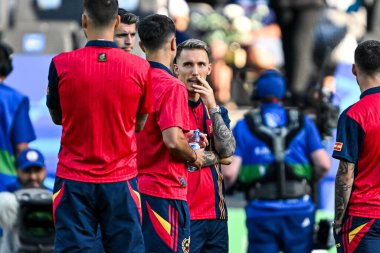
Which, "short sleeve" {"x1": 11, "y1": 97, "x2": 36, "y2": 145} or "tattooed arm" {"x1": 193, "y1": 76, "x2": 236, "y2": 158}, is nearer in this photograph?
"tattooed arm" {"x1": 193, "y1": 76, "x2": 236, "y2": 158}

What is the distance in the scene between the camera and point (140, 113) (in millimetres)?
7895

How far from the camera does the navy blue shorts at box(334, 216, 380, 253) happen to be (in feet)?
27.5

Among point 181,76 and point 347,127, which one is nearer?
point 347,127

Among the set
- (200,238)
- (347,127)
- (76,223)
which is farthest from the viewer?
(200,238)

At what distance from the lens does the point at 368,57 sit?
27.7 feet

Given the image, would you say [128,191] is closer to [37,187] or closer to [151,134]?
[151,134]

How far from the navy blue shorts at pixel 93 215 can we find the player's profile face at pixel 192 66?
1.41m

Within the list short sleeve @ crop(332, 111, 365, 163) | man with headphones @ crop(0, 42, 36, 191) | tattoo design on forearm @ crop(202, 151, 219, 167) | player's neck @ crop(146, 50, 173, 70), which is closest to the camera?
short sleeve @ crop(332, 111, 365, 163)

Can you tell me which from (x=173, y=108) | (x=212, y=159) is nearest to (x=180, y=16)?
(x=212, y=159)

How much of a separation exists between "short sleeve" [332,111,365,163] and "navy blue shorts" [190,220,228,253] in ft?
3.84

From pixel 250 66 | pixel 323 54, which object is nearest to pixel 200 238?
pixel 323 54

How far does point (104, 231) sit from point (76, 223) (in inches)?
7.1

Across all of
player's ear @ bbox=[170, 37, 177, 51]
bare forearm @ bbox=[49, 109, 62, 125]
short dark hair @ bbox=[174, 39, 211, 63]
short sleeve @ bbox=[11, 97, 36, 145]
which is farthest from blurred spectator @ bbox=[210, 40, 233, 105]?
bare forearm @ bbox=[49, 109, 62, 125]

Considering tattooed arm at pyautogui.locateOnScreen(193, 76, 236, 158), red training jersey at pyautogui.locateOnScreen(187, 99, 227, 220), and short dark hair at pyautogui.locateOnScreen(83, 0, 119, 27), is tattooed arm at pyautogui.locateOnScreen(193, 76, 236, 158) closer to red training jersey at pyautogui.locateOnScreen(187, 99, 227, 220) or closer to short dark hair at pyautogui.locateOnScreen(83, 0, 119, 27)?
red training jersey at pyautogui.locateOnScreen(187, 99, 227, 220)
